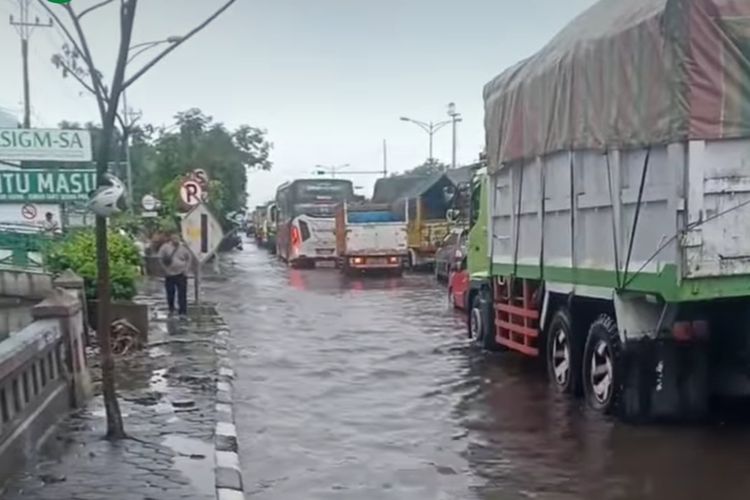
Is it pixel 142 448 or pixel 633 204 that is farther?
pixel 633 204

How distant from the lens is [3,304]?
16.1 metres

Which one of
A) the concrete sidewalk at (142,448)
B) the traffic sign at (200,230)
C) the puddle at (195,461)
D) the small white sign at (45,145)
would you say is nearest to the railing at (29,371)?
the concrete sidewalk at (142,448)

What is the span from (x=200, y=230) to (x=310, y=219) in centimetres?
2008

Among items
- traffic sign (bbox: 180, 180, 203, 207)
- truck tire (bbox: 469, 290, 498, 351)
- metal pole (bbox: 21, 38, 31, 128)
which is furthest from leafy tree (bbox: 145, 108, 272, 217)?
truck tire (bbox: 469, 290, 498, 351)

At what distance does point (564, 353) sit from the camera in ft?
34.9

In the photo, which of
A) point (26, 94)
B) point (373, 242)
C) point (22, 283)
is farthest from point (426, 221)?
point (26, 94)

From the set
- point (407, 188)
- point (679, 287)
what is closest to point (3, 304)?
point (679, 287)

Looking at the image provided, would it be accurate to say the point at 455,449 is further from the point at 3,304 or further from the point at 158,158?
the point at 158,158

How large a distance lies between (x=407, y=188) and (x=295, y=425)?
32620 mm

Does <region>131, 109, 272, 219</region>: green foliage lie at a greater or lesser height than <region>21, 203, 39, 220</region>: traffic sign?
greater

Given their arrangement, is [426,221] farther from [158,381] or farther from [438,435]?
[438,435]

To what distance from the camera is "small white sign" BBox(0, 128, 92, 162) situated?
72.6ft

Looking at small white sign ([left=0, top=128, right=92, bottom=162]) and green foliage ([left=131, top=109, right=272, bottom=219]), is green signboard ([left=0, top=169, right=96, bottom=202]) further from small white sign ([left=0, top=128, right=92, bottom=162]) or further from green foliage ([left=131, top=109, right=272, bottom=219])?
green foliage ([left=131, top=109, right=272, bottom=219])

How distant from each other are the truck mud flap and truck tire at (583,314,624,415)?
0.14m
